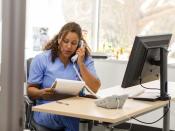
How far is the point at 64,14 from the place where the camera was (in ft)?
14.3

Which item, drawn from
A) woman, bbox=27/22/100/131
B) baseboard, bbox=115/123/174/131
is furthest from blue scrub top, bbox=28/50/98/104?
baseboard, bbox=115/123/174/131

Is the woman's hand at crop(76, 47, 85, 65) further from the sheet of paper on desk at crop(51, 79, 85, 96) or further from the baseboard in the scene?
the baseboard

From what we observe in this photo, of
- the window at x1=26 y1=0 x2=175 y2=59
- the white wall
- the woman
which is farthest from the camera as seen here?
the window at x1=26 y1=0 x2=175 y2=59

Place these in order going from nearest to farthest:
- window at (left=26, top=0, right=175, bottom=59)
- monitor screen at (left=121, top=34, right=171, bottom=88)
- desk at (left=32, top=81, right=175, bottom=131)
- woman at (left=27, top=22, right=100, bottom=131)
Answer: desk at (left=32, top=81, right=175, bottom=131) < monitor screen at (left=121, top=34, right=171, bottom=88) < woman at (left=27, top=22, right=100, bottom=131) < window at (left=26, top=0, right=175, bottom=59)

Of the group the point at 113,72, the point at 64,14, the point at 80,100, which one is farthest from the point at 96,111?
the point at 64,14

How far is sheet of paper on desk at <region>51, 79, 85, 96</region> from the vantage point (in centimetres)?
202

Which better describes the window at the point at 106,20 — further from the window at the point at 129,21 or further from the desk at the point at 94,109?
the desk at the point at 94,109

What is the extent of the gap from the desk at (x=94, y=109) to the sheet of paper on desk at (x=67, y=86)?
0.20 ft

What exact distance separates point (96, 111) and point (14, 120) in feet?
3.92

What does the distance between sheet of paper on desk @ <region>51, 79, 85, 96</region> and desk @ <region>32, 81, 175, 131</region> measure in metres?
0.06

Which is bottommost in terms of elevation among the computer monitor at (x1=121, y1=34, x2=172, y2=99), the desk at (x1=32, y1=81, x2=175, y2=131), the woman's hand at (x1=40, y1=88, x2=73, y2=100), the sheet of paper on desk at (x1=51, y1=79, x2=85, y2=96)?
the desk at (x1=32, y1=81, x2=175, y2=131)

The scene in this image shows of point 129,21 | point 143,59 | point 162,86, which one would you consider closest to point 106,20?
point 129,21

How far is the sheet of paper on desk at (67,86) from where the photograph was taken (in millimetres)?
2016

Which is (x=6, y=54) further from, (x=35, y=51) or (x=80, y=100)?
(x=35, y=51)
